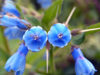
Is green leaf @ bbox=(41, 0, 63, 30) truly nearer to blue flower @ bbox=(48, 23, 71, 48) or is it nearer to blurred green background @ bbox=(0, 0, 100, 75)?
blurred green background @ bbox=(0, 0, 100, 75)

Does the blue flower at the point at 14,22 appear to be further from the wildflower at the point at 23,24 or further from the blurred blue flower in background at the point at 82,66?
the blurred blue flower in background at the point at 82,66

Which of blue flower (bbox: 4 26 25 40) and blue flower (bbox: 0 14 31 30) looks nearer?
blue flower (bbox: 0 14 31 30)

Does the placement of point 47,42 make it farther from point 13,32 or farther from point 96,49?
Result: point 96,49

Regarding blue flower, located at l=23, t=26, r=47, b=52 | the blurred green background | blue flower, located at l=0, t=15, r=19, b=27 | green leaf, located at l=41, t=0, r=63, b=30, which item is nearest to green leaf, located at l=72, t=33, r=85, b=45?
the blurred green background

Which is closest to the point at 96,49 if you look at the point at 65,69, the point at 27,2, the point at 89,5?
the point at 65,69

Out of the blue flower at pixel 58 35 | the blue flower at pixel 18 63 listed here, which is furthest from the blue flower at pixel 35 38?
the blue flower at pixel 18 63

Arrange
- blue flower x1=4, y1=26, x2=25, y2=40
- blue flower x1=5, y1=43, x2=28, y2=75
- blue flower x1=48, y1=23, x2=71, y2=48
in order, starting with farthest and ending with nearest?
blue flower x1=4, y1=26, x2=25, y2=40 → blue flower x1=5, y1=43, x2=28, y2=75 → blue flower x1=48, y1=23, x2=71, y2=48
